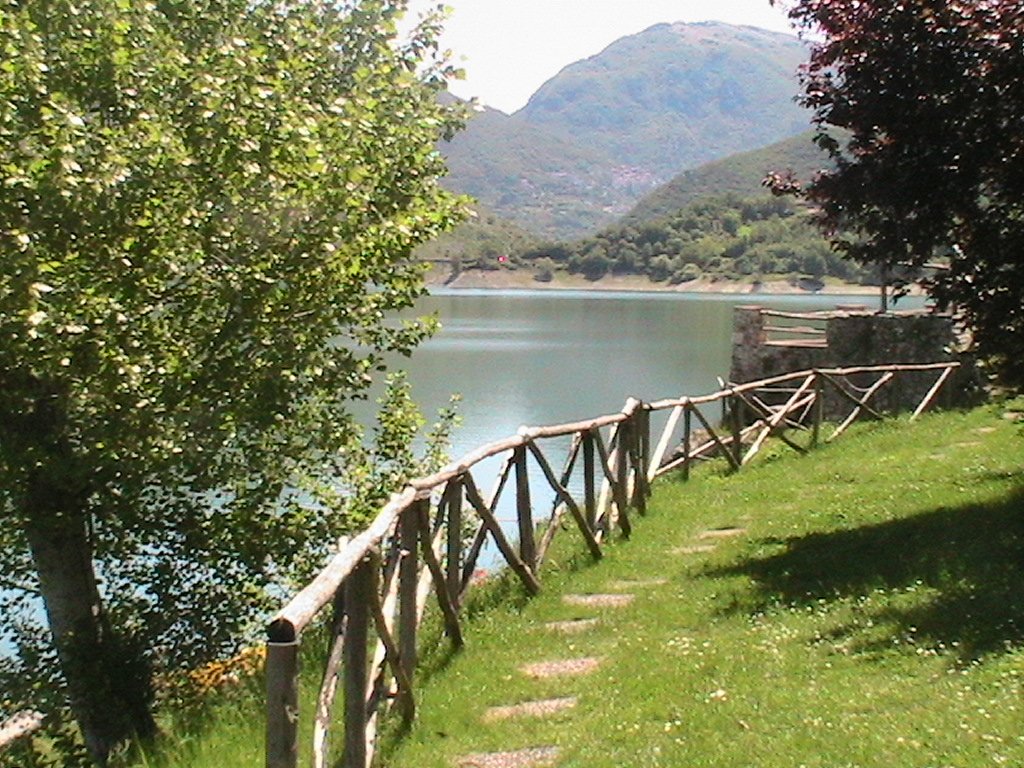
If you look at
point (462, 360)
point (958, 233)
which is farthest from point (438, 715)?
point (462, 360)

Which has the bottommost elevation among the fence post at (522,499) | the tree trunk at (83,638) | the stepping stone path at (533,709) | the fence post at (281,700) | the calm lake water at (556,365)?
the calm lake water at (556,365)

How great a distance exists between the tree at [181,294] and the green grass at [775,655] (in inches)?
109

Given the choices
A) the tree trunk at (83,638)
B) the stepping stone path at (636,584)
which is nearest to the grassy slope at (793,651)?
the stepping stone path at (636,584)

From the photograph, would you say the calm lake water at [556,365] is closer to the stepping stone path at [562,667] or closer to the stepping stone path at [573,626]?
the stepping stone path at [573,626]

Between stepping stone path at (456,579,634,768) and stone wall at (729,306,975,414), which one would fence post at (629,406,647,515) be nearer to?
stepping stone path at (456,579,634,768)

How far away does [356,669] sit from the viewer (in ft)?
21.8

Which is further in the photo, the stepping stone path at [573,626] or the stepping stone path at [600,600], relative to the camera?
the stepping stone path at [600,600]

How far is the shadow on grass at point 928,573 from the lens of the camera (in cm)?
842

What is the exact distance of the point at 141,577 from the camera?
13.4 m

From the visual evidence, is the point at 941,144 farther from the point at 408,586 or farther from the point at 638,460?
the point at 408,586

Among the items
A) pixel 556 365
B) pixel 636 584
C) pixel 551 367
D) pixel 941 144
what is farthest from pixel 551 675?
pixel 556 365

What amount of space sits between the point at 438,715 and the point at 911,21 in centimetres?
816

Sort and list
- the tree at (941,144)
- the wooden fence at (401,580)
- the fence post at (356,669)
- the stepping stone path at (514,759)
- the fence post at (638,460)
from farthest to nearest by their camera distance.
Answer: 1. the fence post at (638,460)
2. the tree at (941,144)
3. the stepping stone path at (514,759)
4. the fence post at (356,669)
5. the wooden fence at (401,580)

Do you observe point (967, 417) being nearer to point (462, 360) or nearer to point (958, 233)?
point (958, 233)
